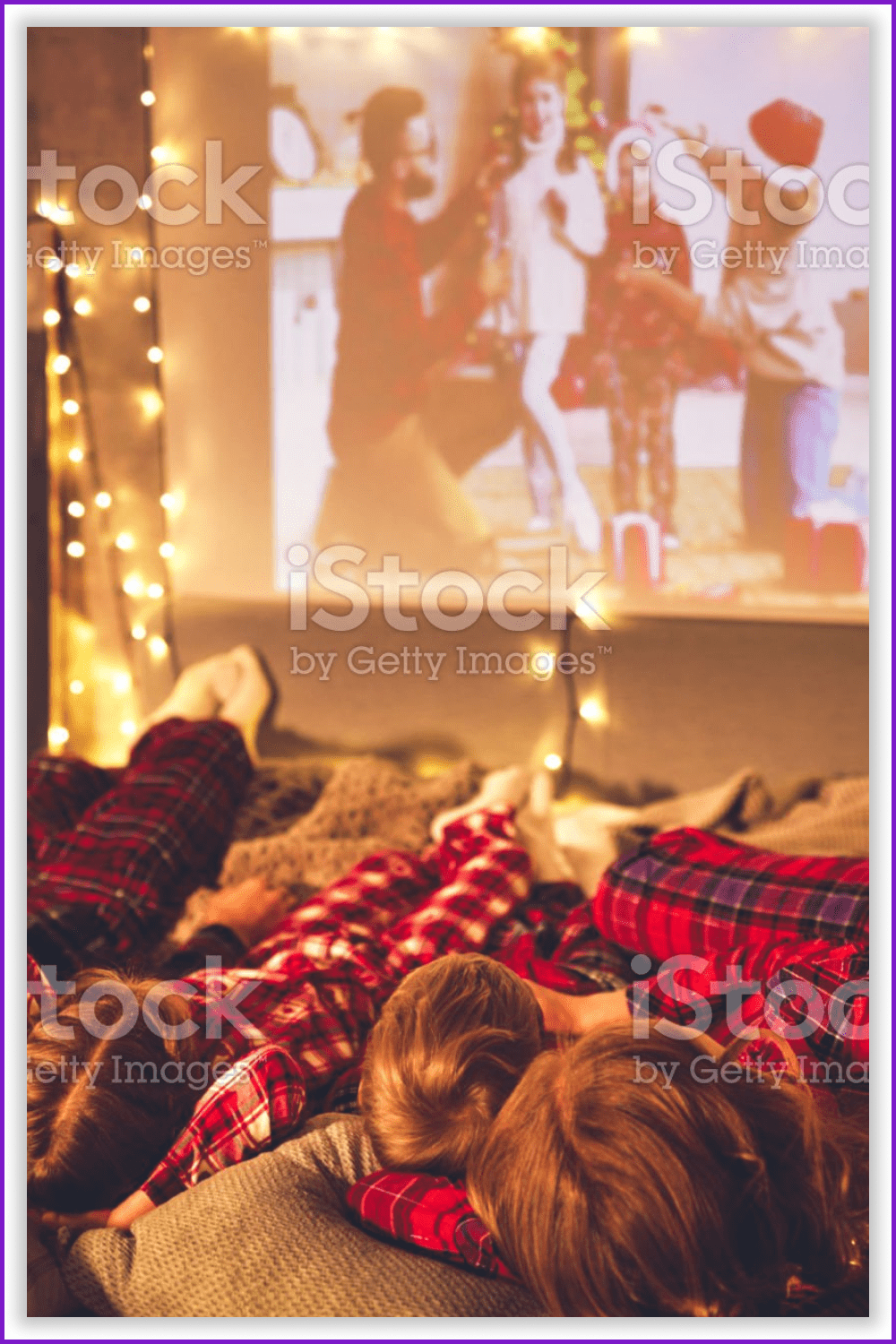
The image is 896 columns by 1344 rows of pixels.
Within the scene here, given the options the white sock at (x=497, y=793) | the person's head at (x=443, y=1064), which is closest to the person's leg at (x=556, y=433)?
the white sock at (x=497, y=793)

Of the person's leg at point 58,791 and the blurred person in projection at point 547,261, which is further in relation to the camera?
the blurred person in projection at point 547,261

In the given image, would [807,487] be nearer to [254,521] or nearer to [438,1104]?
[254,521]

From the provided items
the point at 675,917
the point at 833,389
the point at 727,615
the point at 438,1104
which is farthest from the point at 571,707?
the point at 438,1104

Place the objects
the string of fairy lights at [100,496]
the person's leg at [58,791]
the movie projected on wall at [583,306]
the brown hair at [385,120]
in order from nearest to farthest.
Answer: the person's leg at [58,791], the movie projected on wall at [583,306], the brown hair at [385,120], the string of fairy lights at [100,496]

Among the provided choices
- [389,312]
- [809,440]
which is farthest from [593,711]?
[389,312]

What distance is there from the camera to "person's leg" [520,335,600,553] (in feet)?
6.72

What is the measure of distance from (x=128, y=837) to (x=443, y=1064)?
813mm

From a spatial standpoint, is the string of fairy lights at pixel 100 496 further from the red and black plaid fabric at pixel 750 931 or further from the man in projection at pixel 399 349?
the red and black plaid fabric at pixel 750 931

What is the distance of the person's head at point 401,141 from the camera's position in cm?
204

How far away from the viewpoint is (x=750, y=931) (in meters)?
1.12

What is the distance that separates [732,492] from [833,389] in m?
0.26

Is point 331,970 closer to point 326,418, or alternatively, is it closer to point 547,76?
point 326,418
